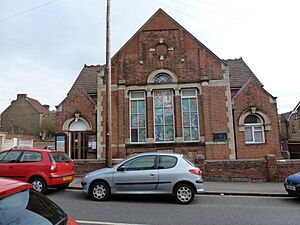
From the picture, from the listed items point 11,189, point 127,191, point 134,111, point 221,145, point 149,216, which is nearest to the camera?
point 11,189

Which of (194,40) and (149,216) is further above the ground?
(194,40)

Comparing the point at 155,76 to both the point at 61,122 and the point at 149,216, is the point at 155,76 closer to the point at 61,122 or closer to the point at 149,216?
the point at 61,122

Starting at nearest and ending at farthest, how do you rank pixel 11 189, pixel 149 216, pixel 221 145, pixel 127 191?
pixel 11 189 < pixel 149 216 < pixel 127 191 < pixel 221 145

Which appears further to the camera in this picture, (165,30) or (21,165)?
(165,30)

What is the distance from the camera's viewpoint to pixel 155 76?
16.9 meters

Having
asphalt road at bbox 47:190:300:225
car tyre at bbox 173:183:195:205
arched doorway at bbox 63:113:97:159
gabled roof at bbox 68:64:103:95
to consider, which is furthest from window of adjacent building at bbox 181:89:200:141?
car tyre at bbox 173:183:195:205

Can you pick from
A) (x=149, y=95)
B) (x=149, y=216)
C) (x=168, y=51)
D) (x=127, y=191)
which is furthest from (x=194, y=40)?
(x=149, y=216)

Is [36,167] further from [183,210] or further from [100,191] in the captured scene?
[183,210]

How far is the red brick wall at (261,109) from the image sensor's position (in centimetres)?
1589

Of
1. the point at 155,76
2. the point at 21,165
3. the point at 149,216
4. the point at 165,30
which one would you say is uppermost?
the point at 165,30

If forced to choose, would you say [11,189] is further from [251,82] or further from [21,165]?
[251,82]

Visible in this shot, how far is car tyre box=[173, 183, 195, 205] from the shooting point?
784cm

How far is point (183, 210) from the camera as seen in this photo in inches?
278

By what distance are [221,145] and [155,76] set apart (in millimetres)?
6171
